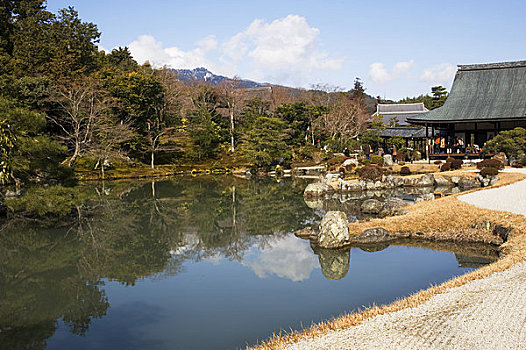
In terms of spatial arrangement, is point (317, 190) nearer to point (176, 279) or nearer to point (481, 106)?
point (176, 279)

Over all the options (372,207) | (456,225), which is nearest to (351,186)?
(372,207)

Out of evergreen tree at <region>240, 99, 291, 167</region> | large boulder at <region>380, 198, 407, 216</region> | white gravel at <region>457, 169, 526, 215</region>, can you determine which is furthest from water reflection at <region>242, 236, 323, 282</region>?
evergreen tree at <region>240, 99, 291, 167</region>

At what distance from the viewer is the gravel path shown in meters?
4.01

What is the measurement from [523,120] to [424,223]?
Result: 710 inches

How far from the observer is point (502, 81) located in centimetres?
2731

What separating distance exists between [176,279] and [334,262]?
3.30 m

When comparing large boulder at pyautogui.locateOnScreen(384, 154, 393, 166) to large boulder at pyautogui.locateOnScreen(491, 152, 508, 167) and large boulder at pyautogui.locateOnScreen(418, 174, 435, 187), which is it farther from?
large boulder at pyautogui.locateOnScreen(491, 152, 508, 167)

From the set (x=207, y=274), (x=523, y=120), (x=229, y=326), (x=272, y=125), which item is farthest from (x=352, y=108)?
(x=229, y=326)

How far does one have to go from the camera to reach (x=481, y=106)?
1034 inches

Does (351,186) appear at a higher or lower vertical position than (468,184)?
lower

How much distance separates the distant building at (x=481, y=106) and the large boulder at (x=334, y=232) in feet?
58.7

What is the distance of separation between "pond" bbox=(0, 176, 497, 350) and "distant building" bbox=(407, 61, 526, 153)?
51.6ft

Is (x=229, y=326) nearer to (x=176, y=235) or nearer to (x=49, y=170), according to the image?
(x=176, y=235)

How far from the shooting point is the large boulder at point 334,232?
10016 millimetres
